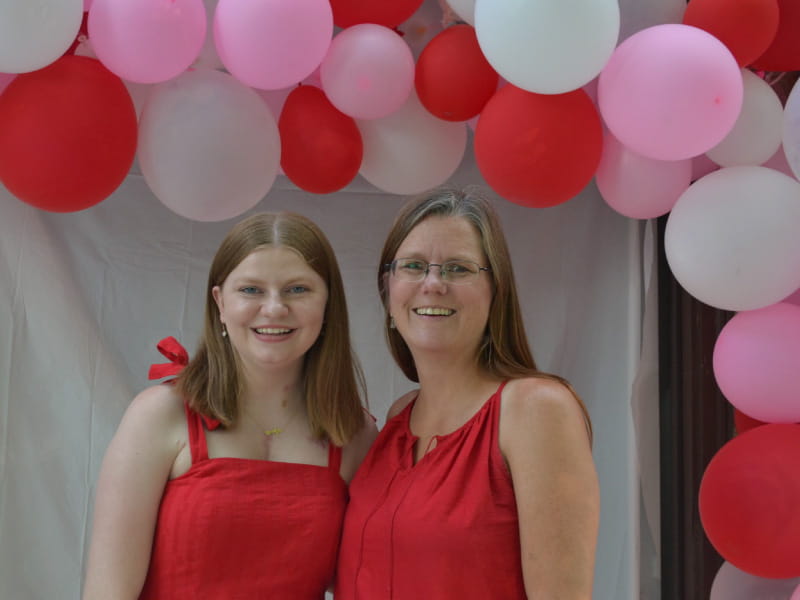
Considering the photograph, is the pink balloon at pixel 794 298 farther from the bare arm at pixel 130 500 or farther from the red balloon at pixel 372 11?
the bare arm at pixel 130 500

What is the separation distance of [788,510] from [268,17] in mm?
1430

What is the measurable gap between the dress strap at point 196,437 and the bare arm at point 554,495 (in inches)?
24.9

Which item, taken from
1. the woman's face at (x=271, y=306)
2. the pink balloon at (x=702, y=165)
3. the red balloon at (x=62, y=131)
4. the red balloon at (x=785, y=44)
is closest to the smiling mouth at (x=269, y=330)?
the woman's face at (x=271, y=306)

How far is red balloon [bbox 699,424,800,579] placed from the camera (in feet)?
6.68

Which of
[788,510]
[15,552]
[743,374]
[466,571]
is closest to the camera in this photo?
[466,571]

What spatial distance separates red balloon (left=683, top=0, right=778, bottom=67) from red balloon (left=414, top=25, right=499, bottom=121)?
0.45 meters

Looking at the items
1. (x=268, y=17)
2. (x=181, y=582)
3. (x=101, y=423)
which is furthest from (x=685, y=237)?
(x=101, y=423)

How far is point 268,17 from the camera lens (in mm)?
2107

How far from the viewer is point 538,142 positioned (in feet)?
7.02

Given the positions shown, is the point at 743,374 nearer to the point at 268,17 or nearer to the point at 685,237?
the point at 685,237

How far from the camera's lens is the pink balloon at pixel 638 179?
2283 mm

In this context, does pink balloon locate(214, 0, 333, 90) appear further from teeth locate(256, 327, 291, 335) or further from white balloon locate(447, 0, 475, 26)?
teeth locate(256, 327, 291, 335)

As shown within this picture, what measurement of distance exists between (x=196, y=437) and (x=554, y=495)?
75 cm

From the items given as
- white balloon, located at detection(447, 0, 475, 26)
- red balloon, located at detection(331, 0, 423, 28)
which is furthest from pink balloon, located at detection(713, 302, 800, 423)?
red balloon, located at detection(331, 0, 423, 28)
